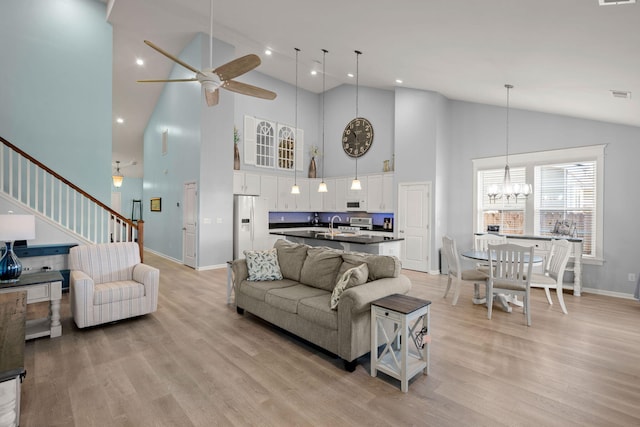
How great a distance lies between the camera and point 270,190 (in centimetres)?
822

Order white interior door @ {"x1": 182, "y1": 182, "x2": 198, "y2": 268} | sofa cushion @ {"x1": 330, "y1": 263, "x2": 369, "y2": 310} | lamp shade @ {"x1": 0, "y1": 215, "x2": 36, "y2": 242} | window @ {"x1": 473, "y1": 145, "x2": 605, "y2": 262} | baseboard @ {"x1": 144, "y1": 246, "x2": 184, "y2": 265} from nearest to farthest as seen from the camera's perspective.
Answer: sofa cushion @ {"x1": 330, "y1": 263, "x2": 369, "y2": 310}, lamp shade @ {"x1": 0, "y1": 215, "x2": 36, "y2": 242}, window @ {"x1": 473, "y1": 145, "x2": 605, "y2": 262}, white interior door @ {"x1": 182, "y1": 182, "x2": 198, "y2": 268}, baseboard @ {"x1": 144, "y1": 246, "x2": 184, "y2": 265}

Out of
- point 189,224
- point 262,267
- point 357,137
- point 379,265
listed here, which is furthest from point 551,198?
point 189,224

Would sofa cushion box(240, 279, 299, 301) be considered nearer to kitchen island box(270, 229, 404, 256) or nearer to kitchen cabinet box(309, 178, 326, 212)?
kitchen island box(270, 229, 404, 256)

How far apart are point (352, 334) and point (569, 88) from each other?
414 cm

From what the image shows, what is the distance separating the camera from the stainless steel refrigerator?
289 inches

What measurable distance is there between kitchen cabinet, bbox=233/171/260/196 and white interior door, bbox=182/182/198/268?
98 centimetres

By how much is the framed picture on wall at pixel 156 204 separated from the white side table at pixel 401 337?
27.0 ft

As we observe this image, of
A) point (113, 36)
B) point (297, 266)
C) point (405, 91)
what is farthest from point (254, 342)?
point (113, 36)

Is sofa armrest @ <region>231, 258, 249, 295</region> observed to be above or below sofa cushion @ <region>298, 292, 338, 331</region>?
above

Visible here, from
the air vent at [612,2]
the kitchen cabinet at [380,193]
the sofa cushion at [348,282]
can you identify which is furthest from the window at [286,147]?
the air vent at [612,2]

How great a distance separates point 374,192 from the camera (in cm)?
776

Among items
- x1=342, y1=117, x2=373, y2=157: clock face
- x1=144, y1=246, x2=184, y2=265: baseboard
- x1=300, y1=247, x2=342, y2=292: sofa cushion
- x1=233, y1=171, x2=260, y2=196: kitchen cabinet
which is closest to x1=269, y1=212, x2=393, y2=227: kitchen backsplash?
x1=233, y1=171, x2=260, y2=196: kitchen cabinet

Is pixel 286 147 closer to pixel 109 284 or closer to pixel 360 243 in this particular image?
pixel 360 243

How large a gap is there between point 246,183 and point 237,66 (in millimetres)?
4576
